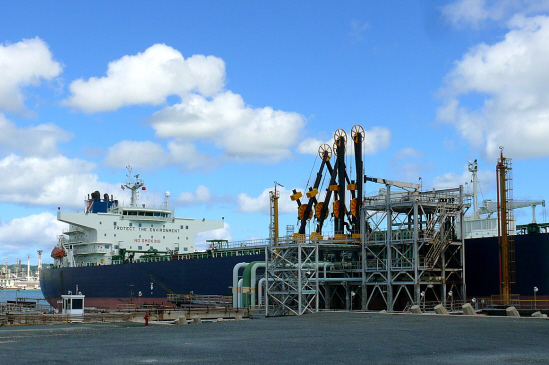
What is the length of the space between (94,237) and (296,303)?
40.1m

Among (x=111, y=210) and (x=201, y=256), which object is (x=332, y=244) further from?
(x=111, y=210)

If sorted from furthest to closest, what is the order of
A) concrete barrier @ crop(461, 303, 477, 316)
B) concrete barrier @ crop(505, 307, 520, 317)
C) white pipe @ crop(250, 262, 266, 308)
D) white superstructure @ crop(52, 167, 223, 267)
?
white superstructure @ crop(52, 167, 223, 267)
white pipe @ crop(250, 262, 266, 308)
concrete barrier @ crop(461, 303, 477, 316)
concrete barrier @ crop(505, 307, 520, 317)

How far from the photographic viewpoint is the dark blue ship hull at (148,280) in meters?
63.7

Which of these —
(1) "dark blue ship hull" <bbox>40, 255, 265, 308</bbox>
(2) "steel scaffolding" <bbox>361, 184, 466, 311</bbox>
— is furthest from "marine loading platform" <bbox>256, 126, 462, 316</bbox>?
(1) "dark blue ship hull" <bbox>40, 255, 265, 308</bbox>

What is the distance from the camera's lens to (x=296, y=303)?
49.2m

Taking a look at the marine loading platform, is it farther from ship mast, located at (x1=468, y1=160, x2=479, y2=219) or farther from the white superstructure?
the white superstructure

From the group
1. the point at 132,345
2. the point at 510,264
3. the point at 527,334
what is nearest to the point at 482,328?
the point at 527,334

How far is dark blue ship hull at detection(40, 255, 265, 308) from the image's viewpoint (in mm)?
63688

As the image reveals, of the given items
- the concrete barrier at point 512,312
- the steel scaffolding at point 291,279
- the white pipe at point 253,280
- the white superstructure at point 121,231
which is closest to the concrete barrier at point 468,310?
the concrete barrier at point 512,312

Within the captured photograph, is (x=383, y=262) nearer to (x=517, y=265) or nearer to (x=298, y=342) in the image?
(x=517, y=265)

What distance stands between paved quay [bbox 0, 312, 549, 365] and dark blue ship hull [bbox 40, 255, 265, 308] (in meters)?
23.4

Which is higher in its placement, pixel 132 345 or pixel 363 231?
pixel 363 231

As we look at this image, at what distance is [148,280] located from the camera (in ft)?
235

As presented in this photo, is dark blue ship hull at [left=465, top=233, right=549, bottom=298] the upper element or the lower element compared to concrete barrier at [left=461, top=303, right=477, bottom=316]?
upper
